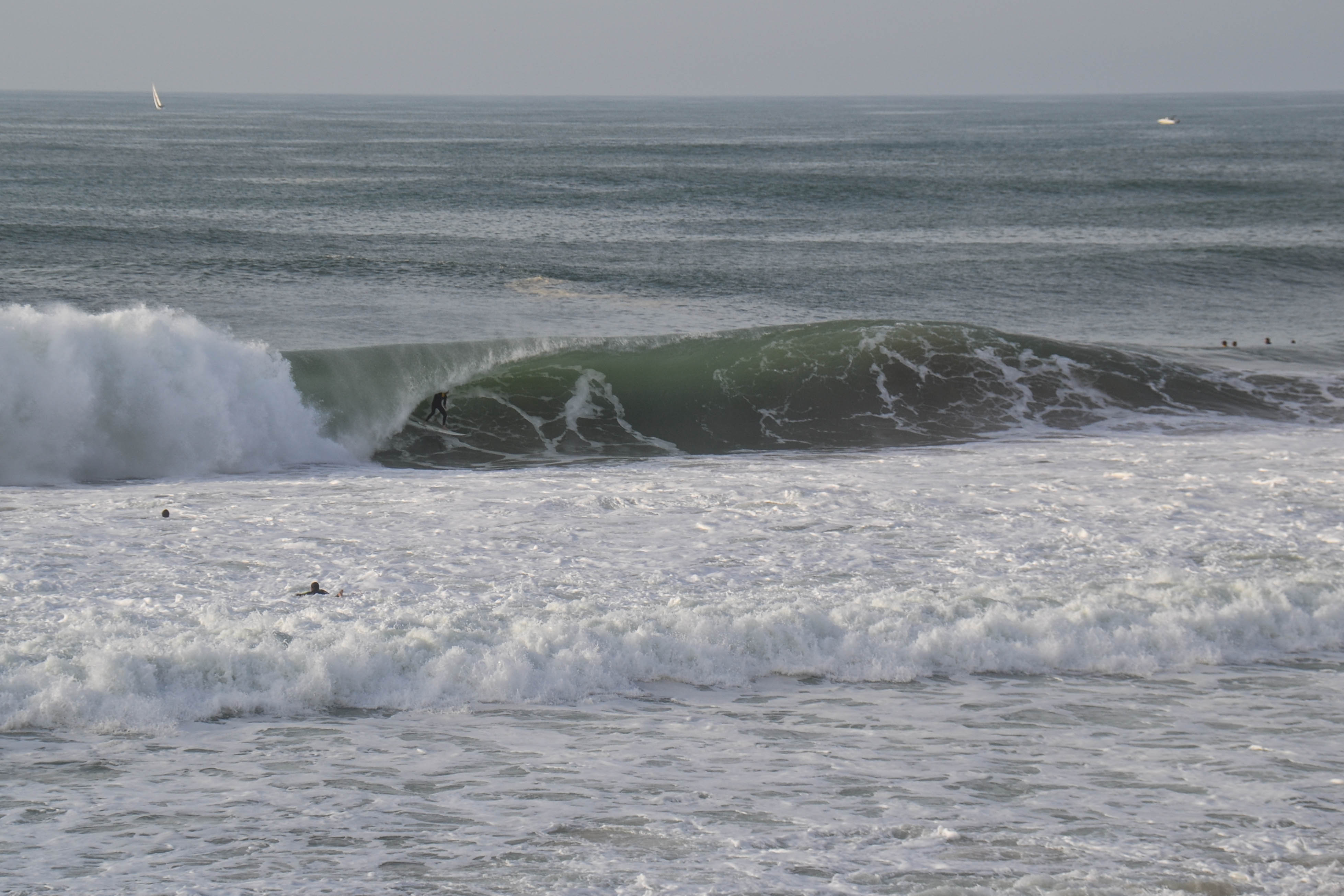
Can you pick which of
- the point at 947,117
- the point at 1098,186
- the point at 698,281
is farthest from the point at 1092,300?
the point at 947,117

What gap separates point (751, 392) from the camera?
20.6 meters

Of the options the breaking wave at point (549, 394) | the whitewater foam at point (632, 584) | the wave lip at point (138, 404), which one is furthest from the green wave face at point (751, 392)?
the whitewater foam at point (632, 584)

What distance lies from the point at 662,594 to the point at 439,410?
34.0ft

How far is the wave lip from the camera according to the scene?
14859 mm

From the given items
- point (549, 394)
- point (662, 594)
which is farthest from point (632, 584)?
point (549, 394)

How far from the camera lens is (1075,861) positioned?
5.65m

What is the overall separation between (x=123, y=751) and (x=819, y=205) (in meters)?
47.8

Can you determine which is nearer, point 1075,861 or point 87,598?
point 1075,861

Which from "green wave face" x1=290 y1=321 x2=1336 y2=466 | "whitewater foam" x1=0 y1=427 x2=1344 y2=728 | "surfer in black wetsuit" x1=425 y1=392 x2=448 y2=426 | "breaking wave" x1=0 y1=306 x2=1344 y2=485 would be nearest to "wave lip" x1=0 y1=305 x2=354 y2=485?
"breaking wave" x1=0 y1=306 x2=1344 y2=485

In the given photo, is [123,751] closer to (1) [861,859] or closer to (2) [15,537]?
(1) [861,859]

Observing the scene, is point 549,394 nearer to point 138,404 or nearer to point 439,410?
point 439,410

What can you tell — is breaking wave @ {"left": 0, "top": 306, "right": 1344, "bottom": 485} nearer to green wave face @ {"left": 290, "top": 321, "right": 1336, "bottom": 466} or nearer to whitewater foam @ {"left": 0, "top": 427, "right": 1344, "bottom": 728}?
green wave face @ {"left": 290, "top": 321, "right": 1336, "bottom": 466}

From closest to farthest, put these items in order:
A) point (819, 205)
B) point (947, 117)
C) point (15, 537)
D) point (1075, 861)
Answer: point (1075, 861) → point (15, 537) → point (819, 205) → point (947, 117)

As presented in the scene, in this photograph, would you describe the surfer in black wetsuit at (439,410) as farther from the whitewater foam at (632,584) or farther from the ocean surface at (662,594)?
the whitewater foam at (632,584)
